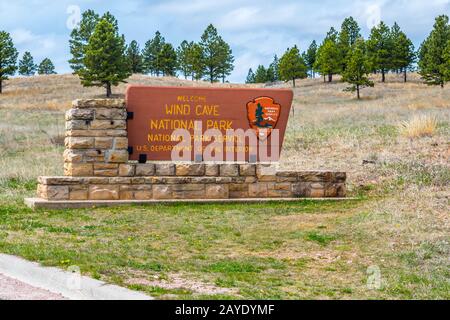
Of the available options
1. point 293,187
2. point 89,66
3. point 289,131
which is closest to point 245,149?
point 293,187

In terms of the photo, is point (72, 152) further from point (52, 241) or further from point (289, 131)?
Result: point (289, 131)

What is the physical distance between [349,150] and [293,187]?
6192 millimetres

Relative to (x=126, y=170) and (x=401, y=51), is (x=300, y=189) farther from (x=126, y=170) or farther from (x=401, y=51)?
(x=401, y=51)

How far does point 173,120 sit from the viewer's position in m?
14.5

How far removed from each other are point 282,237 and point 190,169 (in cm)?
473

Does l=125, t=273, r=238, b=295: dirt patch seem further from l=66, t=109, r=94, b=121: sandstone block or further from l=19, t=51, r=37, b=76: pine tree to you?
l=19, t=51, r=37, b=76: pine tree

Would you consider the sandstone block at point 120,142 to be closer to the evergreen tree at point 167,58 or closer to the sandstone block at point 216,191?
the sandstone block at point 216,191

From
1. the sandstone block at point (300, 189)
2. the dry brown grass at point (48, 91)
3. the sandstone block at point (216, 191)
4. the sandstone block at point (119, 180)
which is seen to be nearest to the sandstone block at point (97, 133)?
the sandstone block at point (119, 180)

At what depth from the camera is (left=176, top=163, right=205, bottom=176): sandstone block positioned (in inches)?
562

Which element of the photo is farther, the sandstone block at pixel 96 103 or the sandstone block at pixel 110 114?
the sandstone block at pixel 110 114

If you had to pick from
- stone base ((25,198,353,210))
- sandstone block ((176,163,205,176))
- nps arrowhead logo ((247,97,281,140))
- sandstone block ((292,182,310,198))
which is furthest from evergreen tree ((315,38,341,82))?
stone base ((25,198,353,210))

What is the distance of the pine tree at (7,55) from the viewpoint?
7399 cm

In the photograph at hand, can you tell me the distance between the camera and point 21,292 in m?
6.24

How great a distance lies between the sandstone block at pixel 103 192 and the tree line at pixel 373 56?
55069mm
